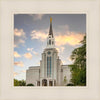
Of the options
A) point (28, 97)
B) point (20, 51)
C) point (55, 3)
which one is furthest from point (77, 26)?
point (28, 97)

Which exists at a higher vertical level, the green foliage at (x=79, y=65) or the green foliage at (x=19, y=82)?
the green foliage at (x=79, y=65)

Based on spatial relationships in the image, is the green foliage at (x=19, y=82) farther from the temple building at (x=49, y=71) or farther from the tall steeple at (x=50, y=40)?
the tall steeple at (x=50, y=40)

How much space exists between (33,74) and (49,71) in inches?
6.1

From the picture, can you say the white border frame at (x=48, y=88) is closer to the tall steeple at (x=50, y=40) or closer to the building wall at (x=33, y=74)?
the building wall at (x=33, y=74)

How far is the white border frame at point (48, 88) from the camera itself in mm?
1608

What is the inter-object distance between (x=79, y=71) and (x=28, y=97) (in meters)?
0.53

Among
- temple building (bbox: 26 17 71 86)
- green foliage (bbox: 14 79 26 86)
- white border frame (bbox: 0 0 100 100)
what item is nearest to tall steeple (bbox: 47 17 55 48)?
temple building (bbox: 26 17 71 86)

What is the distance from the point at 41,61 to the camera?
5.44ft

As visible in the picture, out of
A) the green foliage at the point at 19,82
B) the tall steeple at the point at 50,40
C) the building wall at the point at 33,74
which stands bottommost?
the green foliage at the point at 19,82

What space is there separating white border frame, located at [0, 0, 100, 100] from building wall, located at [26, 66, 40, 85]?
0.08 meters

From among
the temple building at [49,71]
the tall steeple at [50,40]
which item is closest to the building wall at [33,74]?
the temple building at [49,71]

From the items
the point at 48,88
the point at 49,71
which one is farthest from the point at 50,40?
the point at 48,88

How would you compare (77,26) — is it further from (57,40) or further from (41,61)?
(41,61)

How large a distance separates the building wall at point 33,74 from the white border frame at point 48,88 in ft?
0.25
